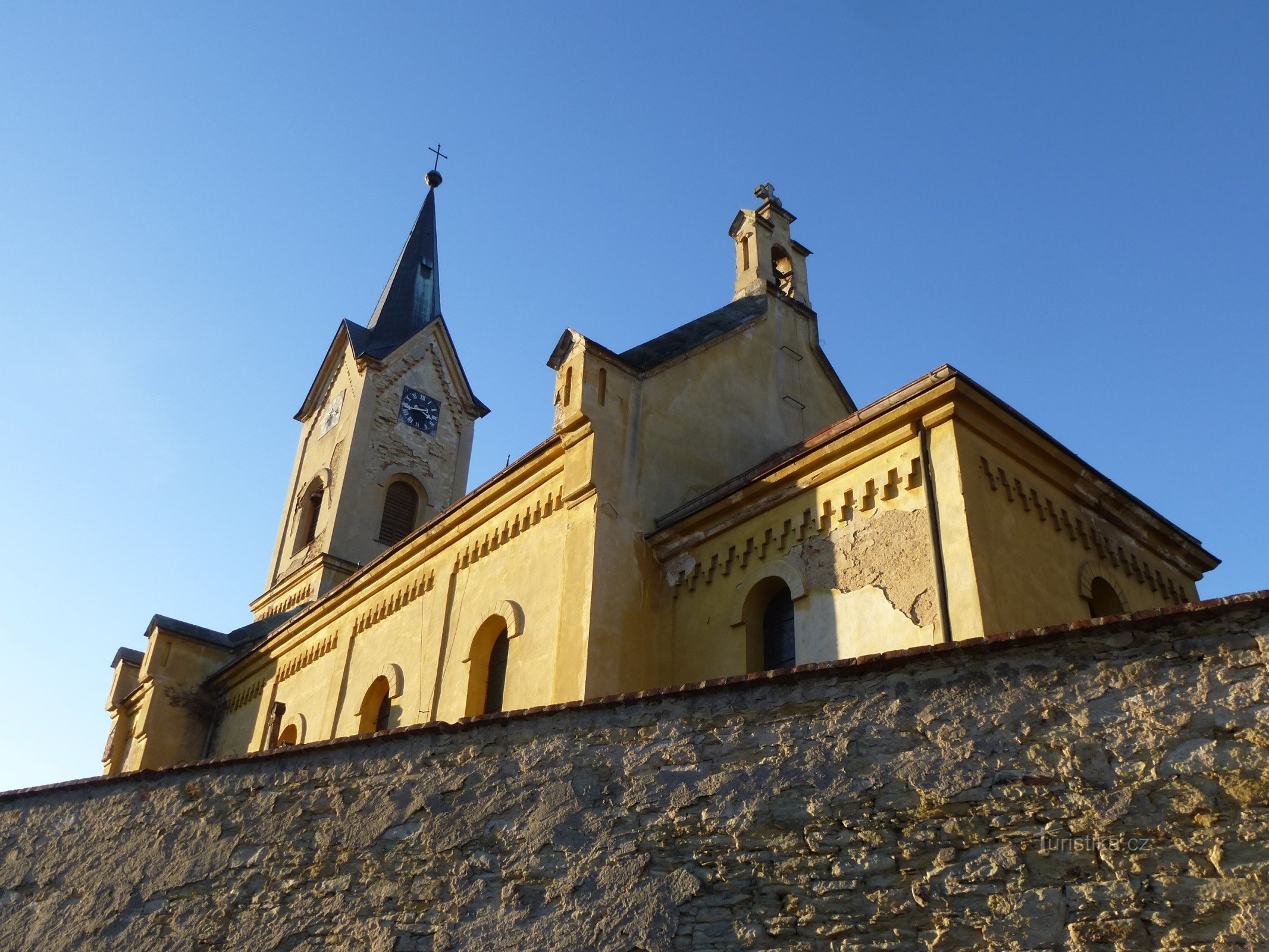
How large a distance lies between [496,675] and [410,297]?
21.2 m

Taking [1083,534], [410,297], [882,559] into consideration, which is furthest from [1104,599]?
[410,297]

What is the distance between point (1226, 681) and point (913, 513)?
17.3 ft

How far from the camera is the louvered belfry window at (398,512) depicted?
2784 centimetres

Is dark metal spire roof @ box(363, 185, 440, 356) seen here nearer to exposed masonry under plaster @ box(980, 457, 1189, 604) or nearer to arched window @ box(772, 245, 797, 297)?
arched window @ box(772, 245, 797, 297)

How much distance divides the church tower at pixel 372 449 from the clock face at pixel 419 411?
0.03 m

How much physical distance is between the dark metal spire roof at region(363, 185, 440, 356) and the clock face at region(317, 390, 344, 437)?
4.80 feet

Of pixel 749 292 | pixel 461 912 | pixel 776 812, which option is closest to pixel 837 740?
pixel 776 812

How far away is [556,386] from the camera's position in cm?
1403

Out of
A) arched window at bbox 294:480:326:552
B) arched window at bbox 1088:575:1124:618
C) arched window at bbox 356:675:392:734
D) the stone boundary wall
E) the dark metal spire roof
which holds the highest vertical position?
the dark metal spire roof

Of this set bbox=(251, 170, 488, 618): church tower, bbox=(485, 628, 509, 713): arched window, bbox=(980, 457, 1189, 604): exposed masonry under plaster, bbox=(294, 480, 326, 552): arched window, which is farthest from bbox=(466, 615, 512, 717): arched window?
bbox=(294, 480, 326, 552): arched window

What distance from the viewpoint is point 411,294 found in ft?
112

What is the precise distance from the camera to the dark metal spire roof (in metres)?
31.8

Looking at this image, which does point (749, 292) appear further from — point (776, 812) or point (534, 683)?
point (776, 812)

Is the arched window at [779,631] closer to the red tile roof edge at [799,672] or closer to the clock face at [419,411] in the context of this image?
the red tile roof edge at [799,672]
